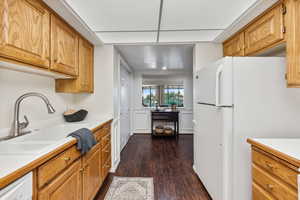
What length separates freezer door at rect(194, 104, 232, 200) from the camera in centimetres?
152

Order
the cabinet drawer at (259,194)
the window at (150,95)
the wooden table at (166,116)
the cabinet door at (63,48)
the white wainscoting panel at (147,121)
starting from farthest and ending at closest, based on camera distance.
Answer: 1. the window at (150,95)
2. the white wainscoting panel at (147,121)
3. the wooden table at (166,116)
4. the cabinet door at (63,48)
5. the cabinet drawer at (259,194)

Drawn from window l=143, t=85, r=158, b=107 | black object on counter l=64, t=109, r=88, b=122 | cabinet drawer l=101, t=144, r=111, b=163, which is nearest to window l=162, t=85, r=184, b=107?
window l=143, t=85, r=158, b=107

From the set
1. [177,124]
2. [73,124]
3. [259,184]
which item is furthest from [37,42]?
[177,124]

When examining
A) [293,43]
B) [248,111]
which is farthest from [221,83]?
[293,43]

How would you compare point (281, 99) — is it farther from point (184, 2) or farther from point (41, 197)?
point (41, 197)

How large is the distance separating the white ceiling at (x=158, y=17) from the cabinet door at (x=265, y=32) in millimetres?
226

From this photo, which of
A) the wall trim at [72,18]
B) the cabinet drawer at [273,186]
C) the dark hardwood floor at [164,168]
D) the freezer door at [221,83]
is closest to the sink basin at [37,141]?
the dark hardwood floor at [164,168]

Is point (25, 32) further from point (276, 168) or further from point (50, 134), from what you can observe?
point (276, 168)

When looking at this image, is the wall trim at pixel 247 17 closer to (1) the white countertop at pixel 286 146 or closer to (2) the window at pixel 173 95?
(1) the white countertop at pixel 286 146

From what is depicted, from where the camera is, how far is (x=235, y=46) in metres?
2.20

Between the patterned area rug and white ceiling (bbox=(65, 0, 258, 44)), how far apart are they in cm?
216

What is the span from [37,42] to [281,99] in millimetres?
2292

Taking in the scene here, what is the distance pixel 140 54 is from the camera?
327 centimetres

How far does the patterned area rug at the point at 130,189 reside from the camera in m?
1.92
